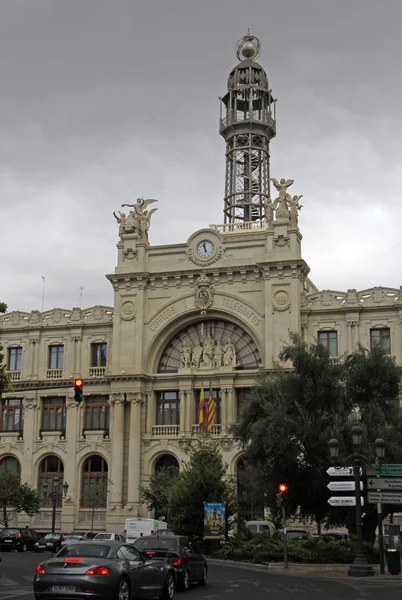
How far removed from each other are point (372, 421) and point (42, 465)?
102 ft

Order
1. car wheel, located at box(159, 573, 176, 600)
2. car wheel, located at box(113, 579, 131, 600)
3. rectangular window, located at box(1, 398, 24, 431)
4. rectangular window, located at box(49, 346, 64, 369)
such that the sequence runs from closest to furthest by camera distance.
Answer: car wheel, located at box(113, 579, 131, 600) → car wheel, located at box(159, 573, 176, 600) → rectangular window, located at box(49, 346, 64, 369) → rectangular window, located at box(1, 398, 24, 431)

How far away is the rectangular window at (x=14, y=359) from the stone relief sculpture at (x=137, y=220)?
39.7ft

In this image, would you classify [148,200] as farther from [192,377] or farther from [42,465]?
[42,465]

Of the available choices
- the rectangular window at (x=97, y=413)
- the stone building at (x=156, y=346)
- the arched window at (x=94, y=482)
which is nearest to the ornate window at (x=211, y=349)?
the stone building at (x=156, y=346)

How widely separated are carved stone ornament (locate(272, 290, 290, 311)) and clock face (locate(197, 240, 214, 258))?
19.5 feet

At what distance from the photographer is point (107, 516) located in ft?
189

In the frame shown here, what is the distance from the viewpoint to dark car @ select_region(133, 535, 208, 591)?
77.9 ft

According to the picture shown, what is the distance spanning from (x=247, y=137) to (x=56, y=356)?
1182 inches

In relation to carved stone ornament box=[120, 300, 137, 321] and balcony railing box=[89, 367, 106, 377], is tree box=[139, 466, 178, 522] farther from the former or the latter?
carved stone ornament box=[120, 300, 137, 321]

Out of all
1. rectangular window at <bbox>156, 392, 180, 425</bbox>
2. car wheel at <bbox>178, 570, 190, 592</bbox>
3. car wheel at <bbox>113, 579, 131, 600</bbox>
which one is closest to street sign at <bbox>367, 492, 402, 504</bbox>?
car wheel at <bbox>178, 570, 190, 592</bbox>

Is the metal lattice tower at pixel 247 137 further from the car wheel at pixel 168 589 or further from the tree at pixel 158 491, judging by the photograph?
the car wheel at pixel 168 589

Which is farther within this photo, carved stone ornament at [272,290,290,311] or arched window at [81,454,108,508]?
arched window at [81,454,108,508]

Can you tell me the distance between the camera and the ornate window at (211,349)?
192 ft

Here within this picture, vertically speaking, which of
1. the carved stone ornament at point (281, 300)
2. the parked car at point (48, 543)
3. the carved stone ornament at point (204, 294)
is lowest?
the parked car at point (48, 543)
